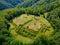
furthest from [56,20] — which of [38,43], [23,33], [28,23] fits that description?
[38,43]

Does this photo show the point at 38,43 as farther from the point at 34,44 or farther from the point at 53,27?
the point at 53,27

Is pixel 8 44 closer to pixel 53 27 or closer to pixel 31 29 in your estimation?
pixel 31 29

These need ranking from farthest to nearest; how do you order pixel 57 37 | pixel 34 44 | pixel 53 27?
pixel 53 27 → pixel 57 37 → pixel 34 44

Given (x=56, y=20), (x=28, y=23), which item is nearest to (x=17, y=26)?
(x=28, y=23)

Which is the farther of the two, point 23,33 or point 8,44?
point 23,33

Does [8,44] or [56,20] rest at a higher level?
[56,20]

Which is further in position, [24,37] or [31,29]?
[31,29]

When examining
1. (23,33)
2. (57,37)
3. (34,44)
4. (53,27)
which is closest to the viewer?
(34,44)

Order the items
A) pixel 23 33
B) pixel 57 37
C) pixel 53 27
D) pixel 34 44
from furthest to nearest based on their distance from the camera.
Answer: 1. pixel 53 27
2. pixel 23 33
3. pixel 57 37
4. pixel 34 44

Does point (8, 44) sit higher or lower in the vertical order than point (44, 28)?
lower
